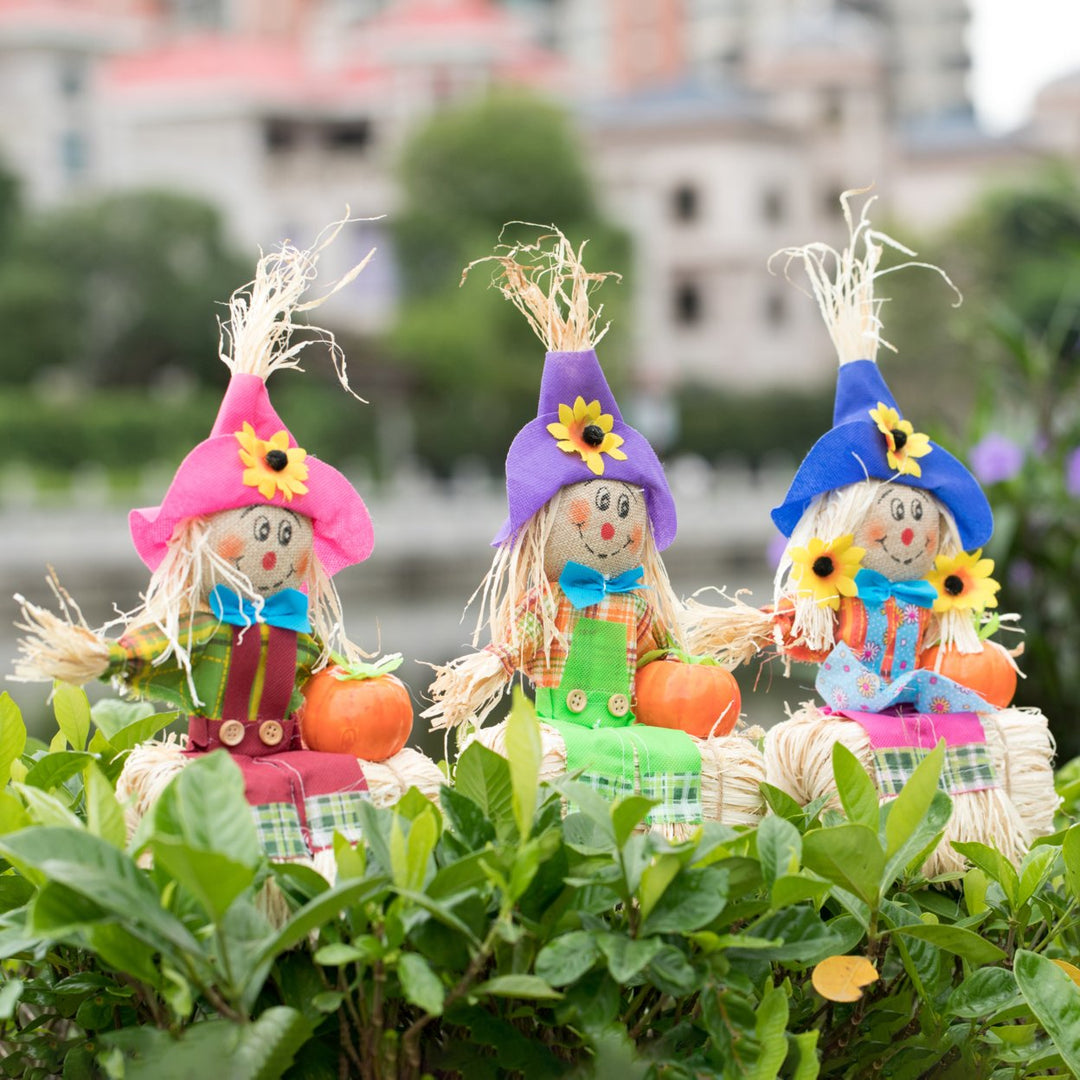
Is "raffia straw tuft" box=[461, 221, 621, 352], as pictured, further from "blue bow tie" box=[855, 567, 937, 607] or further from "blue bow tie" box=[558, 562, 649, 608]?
"blue bow tie" box=[855, 567, 937, 607]

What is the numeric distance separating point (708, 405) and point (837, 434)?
26.2 metres

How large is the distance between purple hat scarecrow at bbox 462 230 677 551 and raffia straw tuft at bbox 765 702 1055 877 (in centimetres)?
35

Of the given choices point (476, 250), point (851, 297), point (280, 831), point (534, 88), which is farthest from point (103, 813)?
point (534, 88)

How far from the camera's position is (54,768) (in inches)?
65.5

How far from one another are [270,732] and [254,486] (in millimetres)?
275

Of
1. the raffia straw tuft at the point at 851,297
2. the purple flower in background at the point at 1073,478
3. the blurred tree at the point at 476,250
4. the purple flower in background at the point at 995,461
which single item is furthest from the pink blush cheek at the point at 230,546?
the blurred tree at the point at 476,250

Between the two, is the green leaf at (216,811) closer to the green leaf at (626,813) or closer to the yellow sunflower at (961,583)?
the green leaf at (626,813)

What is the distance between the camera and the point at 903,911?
1548 millimetres

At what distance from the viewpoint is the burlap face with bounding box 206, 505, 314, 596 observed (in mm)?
1784

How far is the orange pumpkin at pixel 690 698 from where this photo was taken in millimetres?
1940

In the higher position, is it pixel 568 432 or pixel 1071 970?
pixel 568 432

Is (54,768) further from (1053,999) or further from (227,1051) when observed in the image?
(1053,999)

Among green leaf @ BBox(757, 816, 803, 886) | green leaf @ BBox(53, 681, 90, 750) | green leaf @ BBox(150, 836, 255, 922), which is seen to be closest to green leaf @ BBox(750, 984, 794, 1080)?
green leaf @ BBox(757, 816, 803, 886)

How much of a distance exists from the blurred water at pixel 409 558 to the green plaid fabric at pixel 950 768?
36.1 ft
